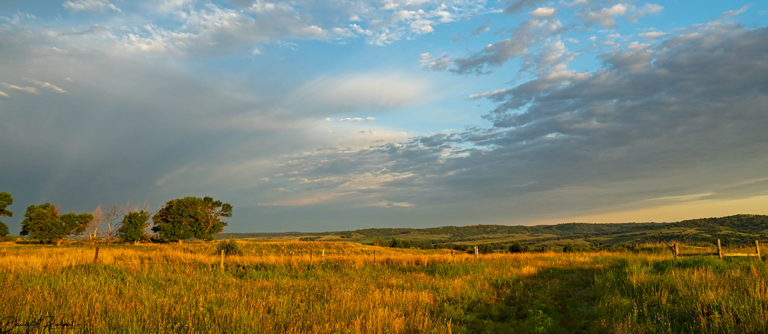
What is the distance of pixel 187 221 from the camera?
75062 mm

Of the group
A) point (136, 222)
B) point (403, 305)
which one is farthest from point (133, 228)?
point (403, 305)

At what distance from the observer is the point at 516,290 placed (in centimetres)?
1398

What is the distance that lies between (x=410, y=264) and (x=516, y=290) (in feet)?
31.8

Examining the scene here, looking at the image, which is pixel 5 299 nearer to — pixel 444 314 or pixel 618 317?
pixel 444 314

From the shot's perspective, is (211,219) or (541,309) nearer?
(541,309)

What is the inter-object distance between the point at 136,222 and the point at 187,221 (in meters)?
8.65

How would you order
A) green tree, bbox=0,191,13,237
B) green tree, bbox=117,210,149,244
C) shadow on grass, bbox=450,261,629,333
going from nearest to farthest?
shadow on grass, bbox=450,261,629,333 → green tree, bbox=0,191,13,237 → green tree, bbox=117,210,149,244

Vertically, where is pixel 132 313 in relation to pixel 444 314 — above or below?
above

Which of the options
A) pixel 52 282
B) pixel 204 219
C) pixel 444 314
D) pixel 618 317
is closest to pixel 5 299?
pixel 52 282

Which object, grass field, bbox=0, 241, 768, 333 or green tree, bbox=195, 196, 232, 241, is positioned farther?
green tree, bbox=195, 196, 232, 241

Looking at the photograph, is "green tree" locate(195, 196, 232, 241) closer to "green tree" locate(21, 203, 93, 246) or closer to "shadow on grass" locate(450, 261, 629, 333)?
"green tree" locate(21, 203, 93, 246)

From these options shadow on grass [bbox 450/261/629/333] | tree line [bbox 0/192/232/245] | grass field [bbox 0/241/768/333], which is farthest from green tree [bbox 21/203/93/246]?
shadow on grass [bbox 450/261/629/333]

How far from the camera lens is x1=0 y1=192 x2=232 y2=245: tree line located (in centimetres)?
6488

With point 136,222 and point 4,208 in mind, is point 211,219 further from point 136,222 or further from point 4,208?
point 4,208
